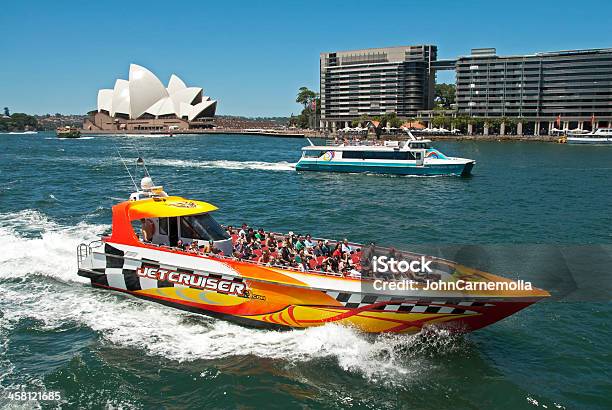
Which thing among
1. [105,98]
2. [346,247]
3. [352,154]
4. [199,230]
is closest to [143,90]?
[105,98]

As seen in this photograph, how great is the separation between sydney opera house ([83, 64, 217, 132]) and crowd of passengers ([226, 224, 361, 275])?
169 metres

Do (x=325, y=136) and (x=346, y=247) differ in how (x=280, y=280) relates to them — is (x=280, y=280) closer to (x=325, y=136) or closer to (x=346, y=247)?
(x=346, y=247)

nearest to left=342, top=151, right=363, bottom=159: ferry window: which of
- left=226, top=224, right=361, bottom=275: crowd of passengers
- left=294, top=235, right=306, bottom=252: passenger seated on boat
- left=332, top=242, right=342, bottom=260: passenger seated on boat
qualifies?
left=226, top=224, right=361, bottom=275: crowd of passengers

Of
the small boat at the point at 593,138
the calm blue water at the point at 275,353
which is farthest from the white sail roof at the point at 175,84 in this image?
the calm blue water at the point at 275,353

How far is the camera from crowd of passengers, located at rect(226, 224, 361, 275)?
1335 centimetres

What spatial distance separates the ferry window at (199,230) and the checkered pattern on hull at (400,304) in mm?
4433

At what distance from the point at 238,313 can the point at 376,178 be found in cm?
4029

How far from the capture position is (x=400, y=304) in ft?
39.4

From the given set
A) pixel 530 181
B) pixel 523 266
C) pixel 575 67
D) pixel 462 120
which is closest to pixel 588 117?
pixel 575 67

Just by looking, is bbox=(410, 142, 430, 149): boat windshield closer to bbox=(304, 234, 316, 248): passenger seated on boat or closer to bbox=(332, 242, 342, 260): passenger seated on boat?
bbox=(304, 234, 316, 248): passenger seated on boat

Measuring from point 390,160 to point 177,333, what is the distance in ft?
140

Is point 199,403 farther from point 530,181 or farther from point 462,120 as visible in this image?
point 462,120

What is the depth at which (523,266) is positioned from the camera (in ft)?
49.2

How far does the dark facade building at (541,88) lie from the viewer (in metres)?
150
